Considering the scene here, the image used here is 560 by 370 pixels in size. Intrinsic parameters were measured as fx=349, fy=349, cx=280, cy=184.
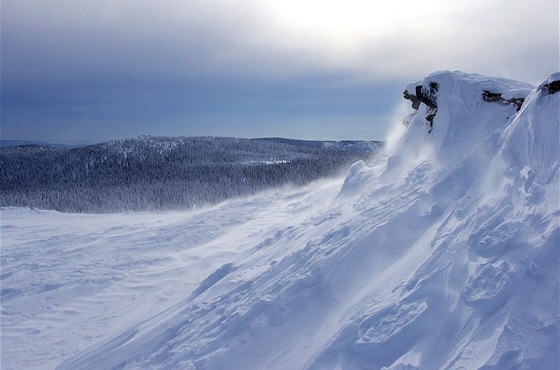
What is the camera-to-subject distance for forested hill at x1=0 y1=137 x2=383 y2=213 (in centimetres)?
5934

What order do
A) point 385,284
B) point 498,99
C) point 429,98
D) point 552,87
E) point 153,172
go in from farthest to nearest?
1. point 153,172
2. point 429,98
3. point 498,99
4. point 552,87
5. point 385,284

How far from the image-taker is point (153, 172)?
104938 mm

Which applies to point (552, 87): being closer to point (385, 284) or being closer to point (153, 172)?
point (385, 284)

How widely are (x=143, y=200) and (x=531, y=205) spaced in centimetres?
5948

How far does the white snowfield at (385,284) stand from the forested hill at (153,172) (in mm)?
40821

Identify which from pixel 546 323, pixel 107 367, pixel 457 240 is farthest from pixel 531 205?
pixel 107 367

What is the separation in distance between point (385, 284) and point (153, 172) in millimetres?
106662

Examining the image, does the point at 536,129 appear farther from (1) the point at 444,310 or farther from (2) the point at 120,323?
(2) the point at 120,323

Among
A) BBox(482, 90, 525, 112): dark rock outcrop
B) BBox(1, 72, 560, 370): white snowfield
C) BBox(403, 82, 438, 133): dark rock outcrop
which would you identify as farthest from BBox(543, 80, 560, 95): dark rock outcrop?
BBox(403, 82, 438, 133): dark rock outcrop

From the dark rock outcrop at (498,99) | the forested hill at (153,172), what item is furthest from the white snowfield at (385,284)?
the forested hill at (153,172)

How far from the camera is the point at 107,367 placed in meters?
7.26

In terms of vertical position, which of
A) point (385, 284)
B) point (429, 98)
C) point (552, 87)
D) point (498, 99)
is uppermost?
point (429, 98)

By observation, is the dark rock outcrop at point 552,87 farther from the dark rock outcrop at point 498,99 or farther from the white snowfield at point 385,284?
the dark rock outcrop at point 498,99

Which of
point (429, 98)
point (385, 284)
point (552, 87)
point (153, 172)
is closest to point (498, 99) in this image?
point (429, 98)
